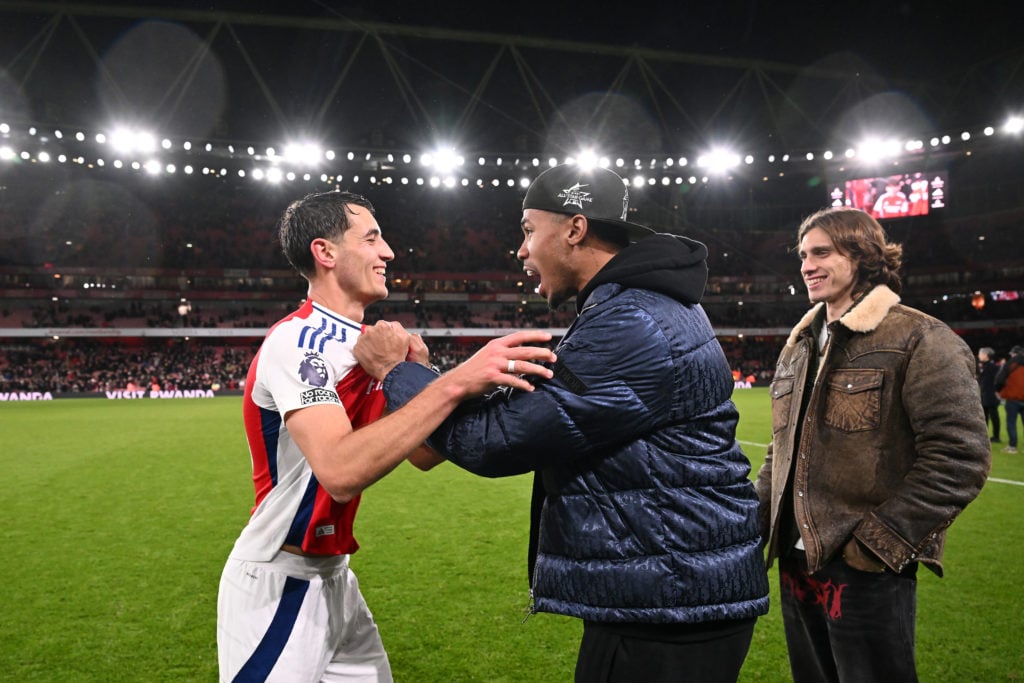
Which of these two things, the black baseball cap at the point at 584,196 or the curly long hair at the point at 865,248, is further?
the curly long hair at the point at 865,248

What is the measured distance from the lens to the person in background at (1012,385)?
42.1ft

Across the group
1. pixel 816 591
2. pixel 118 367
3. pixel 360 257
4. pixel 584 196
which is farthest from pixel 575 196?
pixel 118 367

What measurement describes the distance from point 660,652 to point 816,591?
1252 mm

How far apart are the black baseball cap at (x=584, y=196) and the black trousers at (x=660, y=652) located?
1.09m

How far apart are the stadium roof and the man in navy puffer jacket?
956 inches

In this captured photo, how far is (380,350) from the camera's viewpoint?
1.84 metres

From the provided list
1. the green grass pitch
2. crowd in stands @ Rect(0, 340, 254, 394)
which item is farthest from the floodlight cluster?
the green grass pitch

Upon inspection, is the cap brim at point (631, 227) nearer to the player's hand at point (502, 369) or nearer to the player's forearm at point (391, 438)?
the player's hand at point (502, 369)

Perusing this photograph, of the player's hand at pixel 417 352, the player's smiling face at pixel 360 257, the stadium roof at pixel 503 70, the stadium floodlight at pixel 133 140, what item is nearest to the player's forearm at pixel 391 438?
the player's hand at pixel 417 352

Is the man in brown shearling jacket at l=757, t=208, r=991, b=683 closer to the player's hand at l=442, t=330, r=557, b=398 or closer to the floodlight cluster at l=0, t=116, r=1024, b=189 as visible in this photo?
the player's hand at l=442, t=330, r=557, b=398

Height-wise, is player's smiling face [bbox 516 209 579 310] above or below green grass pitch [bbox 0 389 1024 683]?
above

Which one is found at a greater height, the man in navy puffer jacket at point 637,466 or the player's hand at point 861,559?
the man in navy puffer jacket at point 637,466

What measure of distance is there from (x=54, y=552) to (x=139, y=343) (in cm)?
4678

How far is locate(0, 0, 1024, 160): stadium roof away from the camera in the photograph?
80.1 ft
